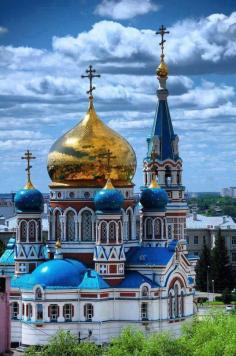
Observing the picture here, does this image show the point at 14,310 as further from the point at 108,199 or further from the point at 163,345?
the point at 163,345

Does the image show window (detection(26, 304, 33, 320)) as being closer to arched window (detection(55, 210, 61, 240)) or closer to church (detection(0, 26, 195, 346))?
church (detection(0, 26, 195, 346))

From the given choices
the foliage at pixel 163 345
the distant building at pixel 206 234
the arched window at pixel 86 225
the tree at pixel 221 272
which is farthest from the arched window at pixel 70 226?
the distant building at pixel 206 234

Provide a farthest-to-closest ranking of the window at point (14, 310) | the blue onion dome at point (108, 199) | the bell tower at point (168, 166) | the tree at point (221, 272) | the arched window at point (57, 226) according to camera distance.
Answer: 1. the tree at point (221, 272)
2. the bell tower at point (168, 166)
3. the arched window at point (57, 226)
4. the window at point (14, 310)
5. the blue onion dome at point (108, 199)

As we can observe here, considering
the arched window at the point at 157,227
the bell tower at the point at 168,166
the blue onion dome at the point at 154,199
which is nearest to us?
the blue onion dome at the point at 154,199

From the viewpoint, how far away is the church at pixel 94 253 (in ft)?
139

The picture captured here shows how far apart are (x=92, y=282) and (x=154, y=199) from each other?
5053 millimetres

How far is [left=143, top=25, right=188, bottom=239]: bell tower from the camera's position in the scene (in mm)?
49438

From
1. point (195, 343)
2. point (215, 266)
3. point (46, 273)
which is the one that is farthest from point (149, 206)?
point (215, 266)

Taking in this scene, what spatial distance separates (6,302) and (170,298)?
587cm

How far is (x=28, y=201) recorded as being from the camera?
45031mm

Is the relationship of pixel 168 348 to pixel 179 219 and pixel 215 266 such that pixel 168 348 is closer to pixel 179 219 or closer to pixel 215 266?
pixel 179 219

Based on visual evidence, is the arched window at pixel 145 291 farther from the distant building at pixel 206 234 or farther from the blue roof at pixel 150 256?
the distant building at pixel 206 234

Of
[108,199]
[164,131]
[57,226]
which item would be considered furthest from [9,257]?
[164,131]

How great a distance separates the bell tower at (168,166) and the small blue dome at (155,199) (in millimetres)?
2671
